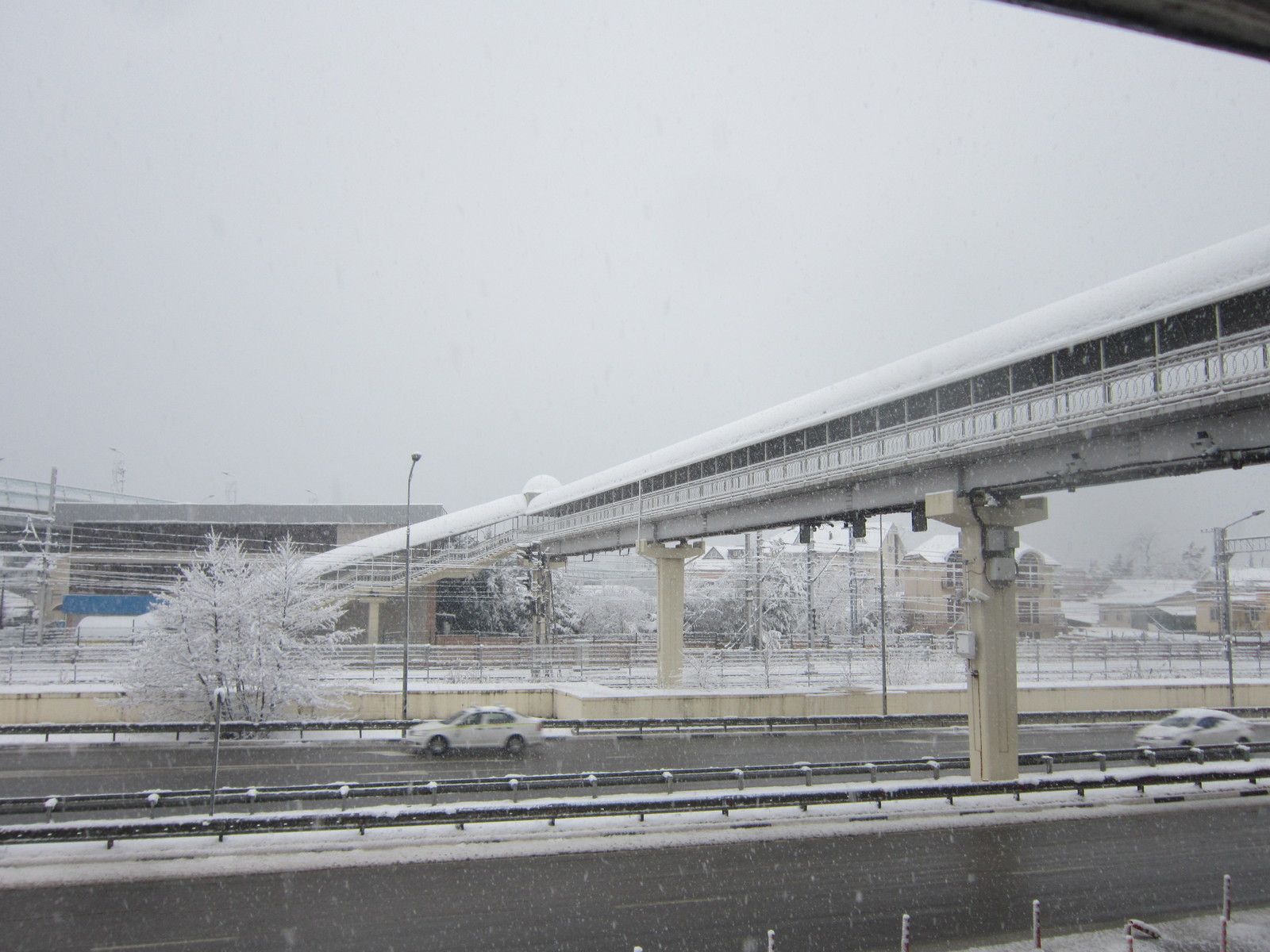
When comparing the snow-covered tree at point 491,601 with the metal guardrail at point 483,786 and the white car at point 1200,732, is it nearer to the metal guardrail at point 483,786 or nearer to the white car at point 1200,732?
the metal guardrail at point 483,786

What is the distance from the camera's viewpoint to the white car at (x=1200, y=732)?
24.2m

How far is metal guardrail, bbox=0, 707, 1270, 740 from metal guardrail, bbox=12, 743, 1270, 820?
809cm

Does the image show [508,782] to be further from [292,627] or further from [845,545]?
[845,545]

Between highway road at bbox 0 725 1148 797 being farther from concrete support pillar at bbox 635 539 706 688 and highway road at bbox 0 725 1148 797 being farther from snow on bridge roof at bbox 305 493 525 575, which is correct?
snow on bridge roof at bbox 305 493 525 575

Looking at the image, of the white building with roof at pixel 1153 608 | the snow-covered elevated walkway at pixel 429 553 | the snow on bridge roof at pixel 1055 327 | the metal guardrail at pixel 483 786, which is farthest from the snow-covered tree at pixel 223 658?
the white building with roof at pixel 1153 608

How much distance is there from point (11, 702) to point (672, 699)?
22.2 meters

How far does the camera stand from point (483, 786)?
51.5 feet

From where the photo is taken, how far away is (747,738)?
1081 inches

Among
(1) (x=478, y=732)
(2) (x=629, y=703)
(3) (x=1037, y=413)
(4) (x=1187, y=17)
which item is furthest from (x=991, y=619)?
(4) (x=1187, y=17)

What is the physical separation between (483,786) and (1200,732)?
21257 millimetres

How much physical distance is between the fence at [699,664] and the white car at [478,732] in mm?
8257

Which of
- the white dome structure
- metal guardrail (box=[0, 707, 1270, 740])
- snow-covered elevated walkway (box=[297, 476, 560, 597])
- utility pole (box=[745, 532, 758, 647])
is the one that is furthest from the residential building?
snow-covered elevated walkway (box=[297, 476, 560, 597])

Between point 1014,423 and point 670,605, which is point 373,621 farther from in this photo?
point 1014,423

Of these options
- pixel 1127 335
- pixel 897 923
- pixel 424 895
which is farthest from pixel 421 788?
pixel 1127 335
